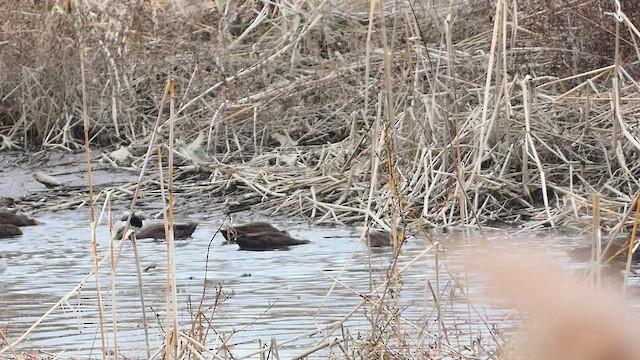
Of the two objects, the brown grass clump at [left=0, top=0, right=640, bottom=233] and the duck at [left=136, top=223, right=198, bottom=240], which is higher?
the brown grass clump at [left=0, top=0, right=640, bottom=233]

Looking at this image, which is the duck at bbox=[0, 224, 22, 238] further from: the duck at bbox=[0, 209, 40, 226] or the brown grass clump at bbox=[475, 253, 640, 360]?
the brown grass clump at bbox=[475, 253, 640, 360]

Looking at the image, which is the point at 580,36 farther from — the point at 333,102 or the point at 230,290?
the point at 230,290

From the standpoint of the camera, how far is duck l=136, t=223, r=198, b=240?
22.6ft

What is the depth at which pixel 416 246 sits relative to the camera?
250 inches

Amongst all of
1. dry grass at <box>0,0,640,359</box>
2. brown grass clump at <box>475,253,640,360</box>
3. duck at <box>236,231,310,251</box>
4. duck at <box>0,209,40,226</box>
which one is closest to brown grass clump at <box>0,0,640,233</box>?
dry grass at <box>0,0,640,359</box>

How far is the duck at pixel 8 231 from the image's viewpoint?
7191 mm

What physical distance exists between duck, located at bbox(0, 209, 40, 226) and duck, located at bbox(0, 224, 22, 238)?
147mm

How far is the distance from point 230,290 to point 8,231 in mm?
2492

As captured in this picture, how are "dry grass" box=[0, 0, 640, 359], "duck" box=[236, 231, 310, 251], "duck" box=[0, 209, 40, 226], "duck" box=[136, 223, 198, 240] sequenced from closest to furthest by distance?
"duck" box=[236, 231, 310, 251]
"duck" box=[136, 223, 198, 240]
"dry grass" box=[0, 0, 640, 359]
"duck" box=[0, 209, 40, 226]

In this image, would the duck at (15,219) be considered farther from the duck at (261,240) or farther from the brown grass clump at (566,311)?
the brown grass clump at (566,311)

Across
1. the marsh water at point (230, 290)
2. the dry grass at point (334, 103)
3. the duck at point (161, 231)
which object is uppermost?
the dry grass at point (334, 103)


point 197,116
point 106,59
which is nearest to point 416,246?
point 197,116

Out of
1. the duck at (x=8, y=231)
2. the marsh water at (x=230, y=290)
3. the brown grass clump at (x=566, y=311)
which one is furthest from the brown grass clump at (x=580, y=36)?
the brown grass clump at (x=566, y=311)

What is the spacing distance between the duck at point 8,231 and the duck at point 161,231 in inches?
29.8
